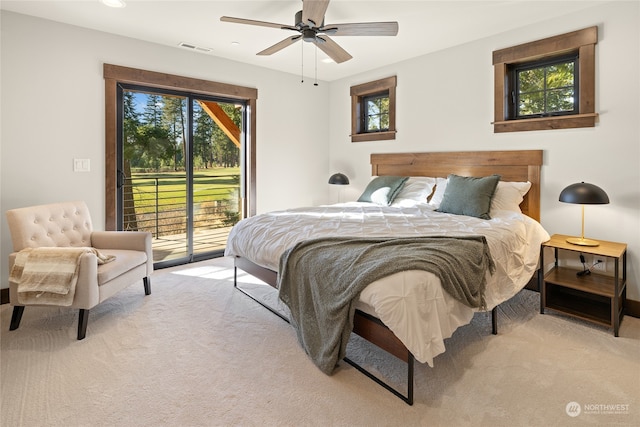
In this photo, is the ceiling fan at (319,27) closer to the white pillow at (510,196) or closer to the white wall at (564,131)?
the white wall at (564,131)

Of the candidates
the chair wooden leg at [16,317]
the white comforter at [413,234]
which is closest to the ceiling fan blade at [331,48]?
the white comforter at [413,234]

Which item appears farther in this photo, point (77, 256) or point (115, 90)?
point (115, 90)

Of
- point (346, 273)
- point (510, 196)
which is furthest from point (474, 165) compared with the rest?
point (346, 273)

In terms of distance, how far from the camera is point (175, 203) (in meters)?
4.36

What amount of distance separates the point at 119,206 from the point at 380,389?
339cm

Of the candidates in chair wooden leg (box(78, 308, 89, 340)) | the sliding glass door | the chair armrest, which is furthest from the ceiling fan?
chair wooden leg (box(78, 308, 89, 340))

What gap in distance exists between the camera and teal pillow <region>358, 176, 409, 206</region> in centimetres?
426

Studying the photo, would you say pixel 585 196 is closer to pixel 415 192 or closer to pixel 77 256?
pixel 415 192

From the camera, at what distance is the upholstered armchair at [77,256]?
2.46 meters

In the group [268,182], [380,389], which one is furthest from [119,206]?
[380,389]

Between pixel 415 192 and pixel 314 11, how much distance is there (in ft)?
7.82

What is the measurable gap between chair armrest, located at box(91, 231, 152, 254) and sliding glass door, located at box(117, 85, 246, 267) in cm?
75

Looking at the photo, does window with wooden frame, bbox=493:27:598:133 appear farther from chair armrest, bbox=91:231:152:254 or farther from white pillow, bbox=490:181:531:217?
chair armrest, bbox=91:231:152:254

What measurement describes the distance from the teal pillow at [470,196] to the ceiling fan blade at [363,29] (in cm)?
159
